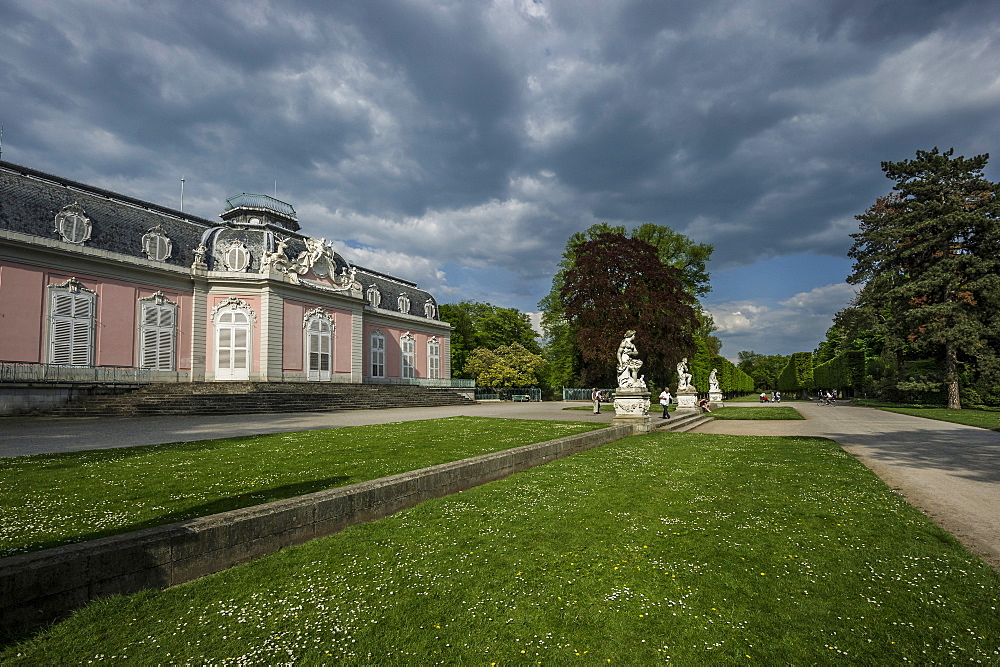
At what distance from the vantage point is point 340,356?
33594mm

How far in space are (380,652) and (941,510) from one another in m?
7.36

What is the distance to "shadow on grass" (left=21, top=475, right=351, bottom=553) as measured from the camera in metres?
4.18

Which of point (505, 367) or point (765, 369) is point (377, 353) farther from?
point (765, 369)

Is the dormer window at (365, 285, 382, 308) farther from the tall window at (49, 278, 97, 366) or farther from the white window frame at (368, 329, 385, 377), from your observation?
the tall window at (49, 278, 97, 366)

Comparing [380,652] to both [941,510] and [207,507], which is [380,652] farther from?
[941,510]

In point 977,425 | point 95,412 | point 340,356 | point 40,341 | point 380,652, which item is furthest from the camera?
point 340,356

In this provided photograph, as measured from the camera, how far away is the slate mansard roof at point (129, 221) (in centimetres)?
2217

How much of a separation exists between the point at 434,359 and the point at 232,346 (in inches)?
759

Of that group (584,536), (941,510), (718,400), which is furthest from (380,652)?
(718,400)

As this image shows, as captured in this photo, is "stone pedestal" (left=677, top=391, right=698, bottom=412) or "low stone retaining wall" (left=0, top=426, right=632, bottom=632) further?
"stone pedestal" (left=677, top=391, right=698, bottom=412)

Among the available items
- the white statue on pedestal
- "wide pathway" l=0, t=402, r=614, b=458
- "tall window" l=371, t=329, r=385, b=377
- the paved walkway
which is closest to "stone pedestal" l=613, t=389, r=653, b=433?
the white statue on pedestal

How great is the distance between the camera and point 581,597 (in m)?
3.56

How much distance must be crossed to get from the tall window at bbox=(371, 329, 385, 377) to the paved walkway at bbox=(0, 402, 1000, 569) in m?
19.8

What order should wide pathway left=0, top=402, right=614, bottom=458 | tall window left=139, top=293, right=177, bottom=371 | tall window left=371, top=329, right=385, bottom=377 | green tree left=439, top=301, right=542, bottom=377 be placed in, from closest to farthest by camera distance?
wide pathway left=0, top=402, right=614, bottom=458, tall window left=139, top=293, right=177, bottom=371, tall window left=371, top=329, right=385, bottom=377, green tree left=439, top=301, right=542, bottom=377
